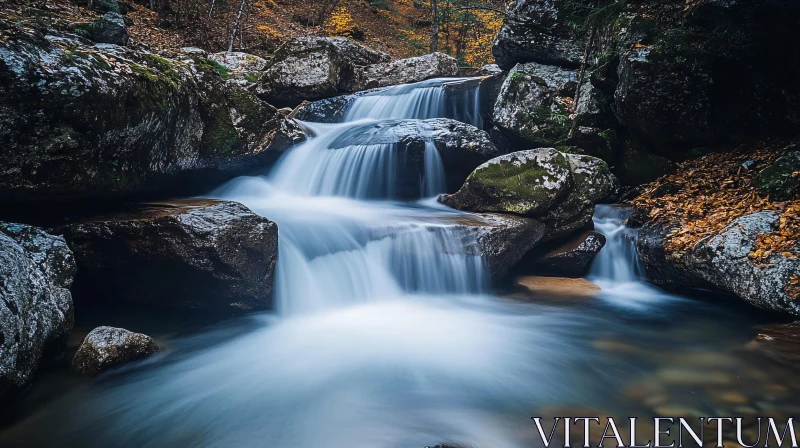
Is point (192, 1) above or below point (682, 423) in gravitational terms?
above

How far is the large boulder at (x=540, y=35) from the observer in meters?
10.9

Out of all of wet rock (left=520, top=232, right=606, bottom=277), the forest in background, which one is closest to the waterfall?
wet rock (left=520, top=232, right=606, bottom=277)

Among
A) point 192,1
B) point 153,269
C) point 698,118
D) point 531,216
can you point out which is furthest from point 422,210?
point 192,1

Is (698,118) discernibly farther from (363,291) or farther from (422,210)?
(363,291)

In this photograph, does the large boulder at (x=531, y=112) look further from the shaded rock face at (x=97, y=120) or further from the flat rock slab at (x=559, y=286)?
the shaded rock face at (x=97, y=120)

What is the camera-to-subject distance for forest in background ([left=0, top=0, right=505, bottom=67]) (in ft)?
55.2

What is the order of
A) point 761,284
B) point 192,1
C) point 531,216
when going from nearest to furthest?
point 761,284, point 531,216, point 192,1

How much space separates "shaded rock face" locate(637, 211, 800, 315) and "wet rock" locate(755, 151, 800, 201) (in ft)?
2.70

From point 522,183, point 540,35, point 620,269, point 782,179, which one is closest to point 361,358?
point 522,183

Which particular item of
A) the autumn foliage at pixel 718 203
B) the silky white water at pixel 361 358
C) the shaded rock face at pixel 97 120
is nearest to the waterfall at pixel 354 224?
the silky white water at pixel 361 358

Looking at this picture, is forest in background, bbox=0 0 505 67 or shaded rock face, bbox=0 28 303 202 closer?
shaded rock face, bbox=0 28 303 202

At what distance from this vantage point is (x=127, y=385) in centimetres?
371

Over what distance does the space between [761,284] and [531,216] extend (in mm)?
2987

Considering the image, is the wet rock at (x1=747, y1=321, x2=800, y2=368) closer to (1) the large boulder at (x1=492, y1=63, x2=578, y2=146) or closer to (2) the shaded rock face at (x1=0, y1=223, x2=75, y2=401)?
(1) the large boulder at (x1=492, y1=63, x2=578, y2=146)
